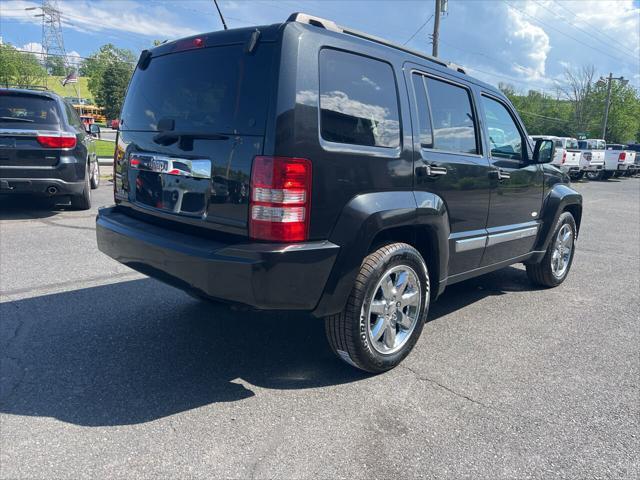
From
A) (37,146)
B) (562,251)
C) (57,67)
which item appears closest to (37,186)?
(37,146)

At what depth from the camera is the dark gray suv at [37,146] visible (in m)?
7.00

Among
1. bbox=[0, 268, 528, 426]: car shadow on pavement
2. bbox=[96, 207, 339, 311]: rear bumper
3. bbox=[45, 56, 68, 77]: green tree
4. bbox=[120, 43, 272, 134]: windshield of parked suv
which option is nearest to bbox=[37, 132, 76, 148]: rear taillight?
bbox=[0, 268, 528, 426]: car shadow on pavement

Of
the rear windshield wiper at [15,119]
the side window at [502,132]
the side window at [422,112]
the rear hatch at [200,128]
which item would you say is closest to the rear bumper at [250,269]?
the rear hatch at [200,128]

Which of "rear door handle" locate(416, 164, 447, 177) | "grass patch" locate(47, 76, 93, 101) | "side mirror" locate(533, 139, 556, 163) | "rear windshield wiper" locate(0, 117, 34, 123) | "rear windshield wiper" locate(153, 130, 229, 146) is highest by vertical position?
"grass patch" locate(47, 76, 93, 101)

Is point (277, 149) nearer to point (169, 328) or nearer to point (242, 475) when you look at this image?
point (242, 475)

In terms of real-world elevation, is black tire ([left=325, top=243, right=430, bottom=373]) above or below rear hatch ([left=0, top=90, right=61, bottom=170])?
below

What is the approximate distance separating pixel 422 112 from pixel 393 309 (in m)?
1.34

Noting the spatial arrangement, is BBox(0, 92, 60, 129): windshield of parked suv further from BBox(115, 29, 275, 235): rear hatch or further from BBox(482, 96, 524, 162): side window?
BBox(482, 96, 524, 162): side window

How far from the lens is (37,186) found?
7.20 metres

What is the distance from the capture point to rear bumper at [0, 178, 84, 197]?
279 inches

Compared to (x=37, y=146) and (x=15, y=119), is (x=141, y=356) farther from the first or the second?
(x=15, y=119)

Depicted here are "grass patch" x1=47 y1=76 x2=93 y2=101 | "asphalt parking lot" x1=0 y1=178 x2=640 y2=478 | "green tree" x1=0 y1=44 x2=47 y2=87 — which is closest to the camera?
"asphalt parking lot" x1=0 y1=178 x2=640 y2=478

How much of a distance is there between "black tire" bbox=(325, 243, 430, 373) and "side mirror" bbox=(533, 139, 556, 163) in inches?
84.2

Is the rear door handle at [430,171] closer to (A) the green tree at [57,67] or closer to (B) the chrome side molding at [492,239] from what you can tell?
(B) the chrome side molding at [492,239]
